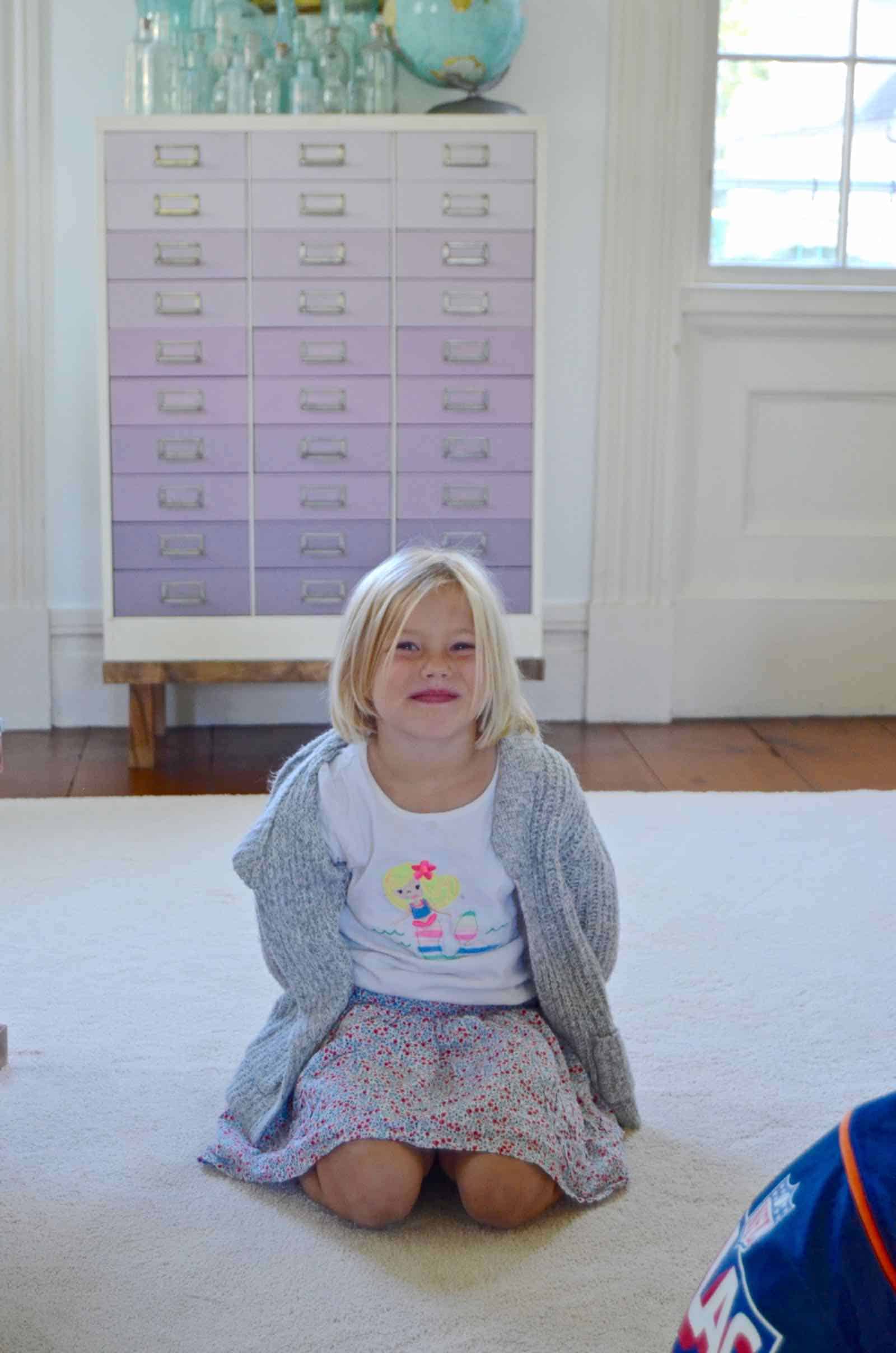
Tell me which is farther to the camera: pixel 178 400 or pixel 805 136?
pixel 805 136

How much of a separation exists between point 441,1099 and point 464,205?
6.44 ft

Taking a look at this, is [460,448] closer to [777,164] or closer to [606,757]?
[606,757]

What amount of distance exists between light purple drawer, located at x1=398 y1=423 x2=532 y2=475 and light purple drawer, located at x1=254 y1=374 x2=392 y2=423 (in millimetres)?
71

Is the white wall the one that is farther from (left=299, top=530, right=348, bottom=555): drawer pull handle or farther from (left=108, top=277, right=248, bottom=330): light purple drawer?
(left=299, top=530, right=348, bottom=555): drawer pull handle

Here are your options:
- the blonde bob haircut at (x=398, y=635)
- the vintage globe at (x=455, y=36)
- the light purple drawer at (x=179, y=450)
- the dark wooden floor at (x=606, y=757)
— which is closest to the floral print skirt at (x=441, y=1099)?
the blonde bob haircut at (x=398, y=635)

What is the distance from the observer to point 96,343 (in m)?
3.12

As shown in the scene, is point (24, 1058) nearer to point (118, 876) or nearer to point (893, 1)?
point (118, 876)

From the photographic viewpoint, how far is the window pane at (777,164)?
3451 millimetres

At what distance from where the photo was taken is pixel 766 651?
360 centimetres

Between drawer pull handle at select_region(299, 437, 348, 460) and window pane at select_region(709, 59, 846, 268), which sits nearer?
drawer pull handle at select_region(299, 437, 348, 460)

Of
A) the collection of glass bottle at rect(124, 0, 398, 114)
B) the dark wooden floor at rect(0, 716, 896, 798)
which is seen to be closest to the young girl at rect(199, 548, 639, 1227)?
the dark wooden floor at rect(0, 716, 896, 798)

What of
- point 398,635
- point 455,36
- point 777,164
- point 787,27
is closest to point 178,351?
point 455,36

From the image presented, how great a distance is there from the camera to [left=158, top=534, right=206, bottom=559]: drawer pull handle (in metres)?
3.02

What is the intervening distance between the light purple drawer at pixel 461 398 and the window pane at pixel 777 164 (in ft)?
2.44
